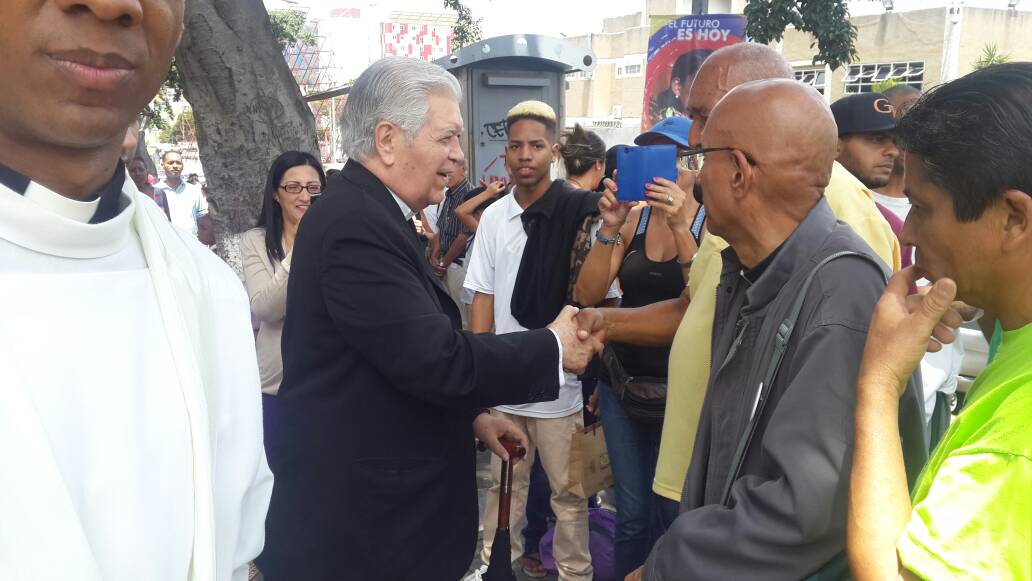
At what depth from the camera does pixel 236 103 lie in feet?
15.6

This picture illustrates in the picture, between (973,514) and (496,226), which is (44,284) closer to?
(973,514)

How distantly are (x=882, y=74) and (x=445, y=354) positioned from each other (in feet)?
104

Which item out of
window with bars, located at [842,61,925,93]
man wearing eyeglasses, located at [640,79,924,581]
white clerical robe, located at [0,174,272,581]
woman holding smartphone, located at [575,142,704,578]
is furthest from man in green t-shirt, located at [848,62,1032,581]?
window with bars, located at [842,61,925,93]

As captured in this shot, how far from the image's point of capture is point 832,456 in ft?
4.46

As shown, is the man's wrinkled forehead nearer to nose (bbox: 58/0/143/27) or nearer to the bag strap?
the bag strap

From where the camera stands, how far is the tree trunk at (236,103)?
466cm

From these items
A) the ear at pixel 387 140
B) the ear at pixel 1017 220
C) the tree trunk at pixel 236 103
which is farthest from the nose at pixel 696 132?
the tree trunk at pixel 236 103

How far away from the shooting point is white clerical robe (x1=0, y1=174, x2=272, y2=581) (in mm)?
845

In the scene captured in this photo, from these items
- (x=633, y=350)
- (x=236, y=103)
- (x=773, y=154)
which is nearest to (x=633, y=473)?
(x=633, y=350)

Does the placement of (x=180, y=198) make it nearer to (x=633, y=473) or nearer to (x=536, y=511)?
(x=536, y=511)

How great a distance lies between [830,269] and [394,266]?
1.10m

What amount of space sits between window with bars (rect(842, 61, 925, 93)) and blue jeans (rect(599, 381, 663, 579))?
27.8 metres

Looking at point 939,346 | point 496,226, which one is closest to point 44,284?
point 939,346

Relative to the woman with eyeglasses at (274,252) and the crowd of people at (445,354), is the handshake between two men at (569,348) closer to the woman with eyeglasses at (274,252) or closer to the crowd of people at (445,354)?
the crowd of people at (445,354)
